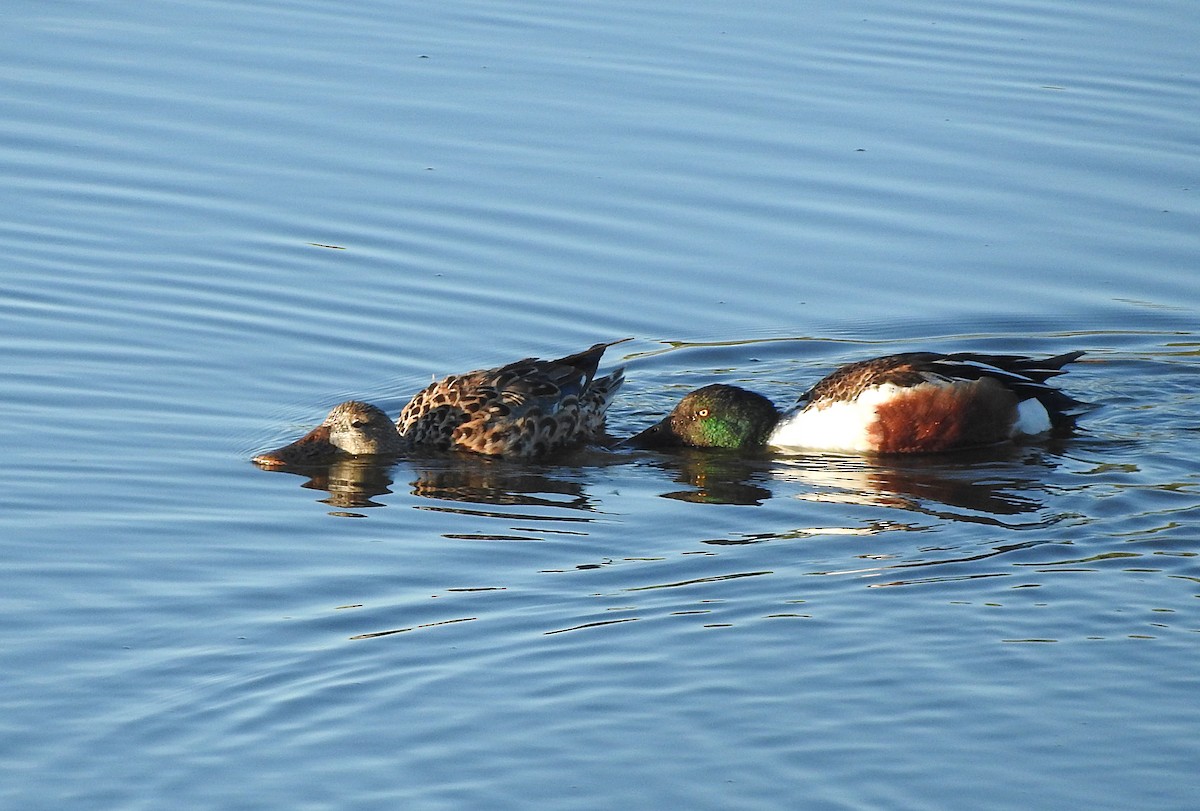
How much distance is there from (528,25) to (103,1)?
3861 mm

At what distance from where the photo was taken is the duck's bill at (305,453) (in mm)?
10320

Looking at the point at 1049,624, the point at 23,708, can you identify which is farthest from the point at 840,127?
the point at 23,708

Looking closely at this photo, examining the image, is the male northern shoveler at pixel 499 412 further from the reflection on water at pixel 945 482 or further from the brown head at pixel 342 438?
the reflection on water at pixel 945 482

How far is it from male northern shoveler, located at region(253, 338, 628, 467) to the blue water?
0.86 ft

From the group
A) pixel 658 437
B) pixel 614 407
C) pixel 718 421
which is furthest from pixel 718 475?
pixel 614 407

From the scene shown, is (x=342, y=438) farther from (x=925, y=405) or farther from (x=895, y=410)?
(x=925, y=405)

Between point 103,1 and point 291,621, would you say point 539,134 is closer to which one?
point 103,1

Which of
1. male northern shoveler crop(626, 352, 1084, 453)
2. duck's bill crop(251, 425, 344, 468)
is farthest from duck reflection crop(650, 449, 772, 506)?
duck's bill crop(251, 425, 344, 468)

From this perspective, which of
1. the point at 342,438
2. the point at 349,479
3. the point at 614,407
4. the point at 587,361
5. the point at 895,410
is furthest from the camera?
the point at 614,407

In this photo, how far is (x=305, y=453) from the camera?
1048 centimetres

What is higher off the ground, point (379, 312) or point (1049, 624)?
point (379, 312)

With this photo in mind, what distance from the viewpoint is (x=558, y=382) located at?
11.1 m

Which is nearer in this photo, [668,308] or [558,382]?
[558,382]

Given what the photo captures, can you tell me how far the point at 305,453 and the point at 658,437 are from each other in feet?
6.69
